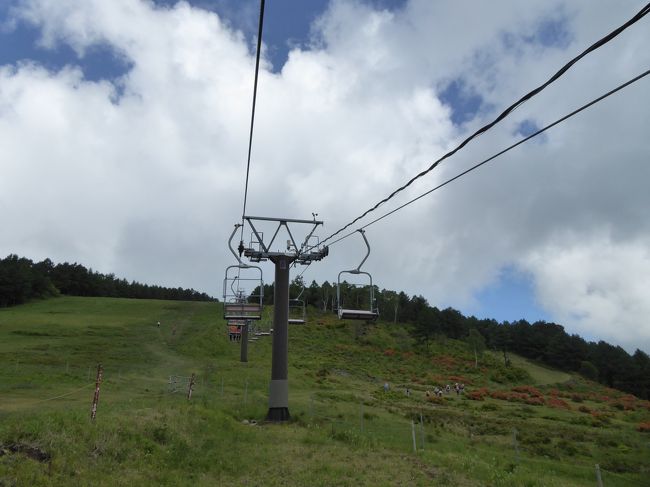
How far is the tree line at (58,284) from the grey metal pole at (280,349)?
10544cm

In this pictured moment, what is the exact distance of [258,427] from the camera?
20328 millimetres

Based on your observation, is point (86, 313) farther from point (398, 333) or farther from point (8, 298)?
point (398, 333)

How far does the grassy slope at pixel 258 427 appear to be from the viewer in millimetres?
11930

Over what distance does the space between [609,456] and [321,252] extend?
1845cm

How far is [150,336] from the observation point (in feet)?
225

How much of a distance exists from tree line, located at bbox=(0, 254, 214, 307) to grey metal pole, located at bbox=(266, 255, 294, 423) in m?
105

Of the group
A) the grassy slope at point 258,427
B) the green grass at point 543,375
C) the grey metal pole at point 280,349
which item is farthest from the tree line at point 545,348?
the grey metal pole at point 280,349

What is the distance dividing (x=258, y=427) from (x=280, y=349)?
Answer: 392cm

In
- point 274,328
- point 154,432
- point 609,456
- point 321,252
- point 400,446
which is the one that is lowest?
point 609,456

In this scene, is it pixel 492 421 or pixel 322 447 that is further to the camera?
pixel 492 421

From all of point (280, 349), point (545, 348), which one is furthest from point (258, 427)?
point (545, 348)

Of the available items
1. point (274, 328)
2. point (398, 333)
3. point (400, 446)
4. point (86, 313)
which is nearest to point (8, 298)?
point (86, 313)

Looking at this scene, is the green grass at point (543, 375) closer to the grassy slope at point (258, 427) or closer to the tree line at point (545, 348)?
the tree line at point (545, 348)

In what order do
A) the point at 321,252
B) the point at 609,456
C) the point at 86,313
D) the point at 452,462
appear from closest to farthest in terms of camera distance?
the point at 452,462 < the point at 321,252 < the point at 609,456 < the point at 86,313
